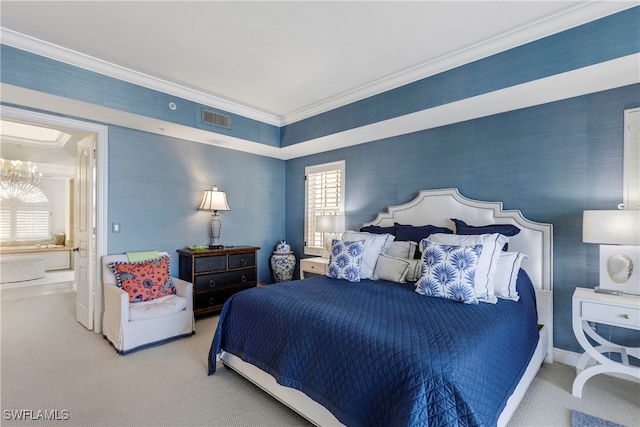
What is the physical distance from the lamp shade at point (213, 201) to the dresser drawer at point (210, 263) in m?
0.65

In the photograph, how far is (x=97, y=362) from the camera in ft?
9.05

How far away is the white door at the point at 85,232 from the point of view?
11.4ft

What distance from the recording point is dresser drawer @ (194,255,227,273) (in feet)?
12.6

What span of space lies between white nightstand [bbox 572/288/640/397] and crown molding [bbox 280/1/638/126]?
1943mm

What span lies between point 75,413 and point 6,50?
2.77m

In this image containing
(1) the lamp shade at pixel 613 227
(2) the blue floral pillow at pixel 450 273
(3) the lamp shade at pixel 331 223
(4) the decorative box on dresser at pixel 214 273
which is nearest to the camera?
(1) the lamp shade at pixel 613 227

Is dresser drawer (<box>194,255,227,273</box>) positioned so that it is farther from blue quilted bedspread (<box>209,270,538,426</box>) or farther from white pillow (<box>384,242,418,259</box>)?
white pillow (<box>384,242,418,259</box>)

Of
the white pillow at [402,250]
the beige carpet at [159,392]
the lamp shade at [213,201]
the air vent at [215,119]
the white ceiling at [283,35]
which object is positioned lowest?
the beige carpet at [159,392]

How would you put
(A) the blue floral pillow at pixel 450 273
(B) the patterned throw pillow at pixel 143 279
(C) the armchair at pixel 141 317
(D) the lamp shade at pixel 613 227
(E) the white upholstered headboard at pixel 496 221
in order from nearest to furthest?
(D) the lamp shade at pixel 613 227
(A) the blue floral pillow at pixel 450 273
(E) the white upholstered headboard at pixel 496 221
(C) the armchair at pixel 141 317
(B) the patterned throw pillow at pixel 143 279

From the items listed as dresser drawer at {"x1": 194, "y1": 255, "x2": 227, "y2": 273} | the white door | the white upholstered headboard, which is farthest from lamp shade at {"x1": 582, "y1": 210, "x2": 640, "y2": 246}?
the white door

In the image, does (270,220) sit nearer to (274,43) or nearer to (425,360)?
(274,43)

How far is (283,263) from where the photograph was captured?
4828 millimetres

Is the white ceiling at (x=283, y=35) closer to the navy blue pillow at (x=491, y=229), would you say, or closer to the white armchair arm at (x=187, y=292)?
the navy blue pillow at (x=491, y=229)

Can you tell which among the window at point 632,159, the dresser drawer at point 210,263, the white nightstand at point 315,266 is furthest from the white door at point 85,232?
the window at point 632,159
